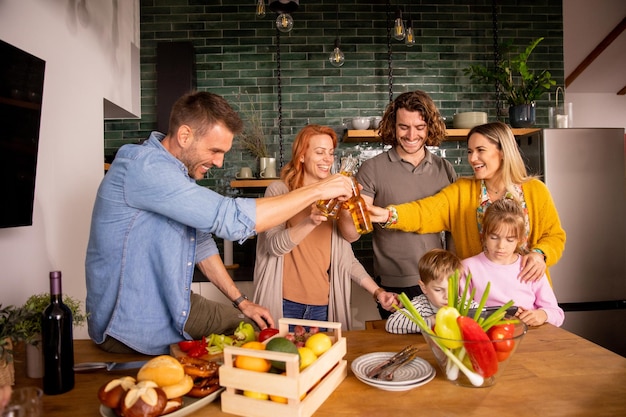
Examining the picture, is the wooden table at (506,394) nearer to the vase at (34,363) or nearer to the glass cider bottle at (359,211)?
the vase at (34,363)

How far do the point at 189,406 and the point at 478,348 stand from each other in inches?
25.2

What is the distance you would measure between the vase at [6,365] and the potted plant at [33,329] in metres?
0.04

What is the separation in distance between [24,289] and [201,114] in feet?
4.23

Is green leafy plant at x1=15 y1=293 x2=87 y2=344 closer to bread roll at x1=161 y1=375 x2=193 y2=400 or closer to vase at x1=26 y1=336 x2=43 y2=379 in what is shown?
vase at x1=26 y1=336 x2=43 y2=379

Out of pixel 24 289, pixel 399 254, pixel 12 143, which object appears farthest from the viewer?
pixel 399 254

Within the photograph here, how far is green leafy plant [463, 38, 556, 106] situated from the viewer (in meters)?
3.68

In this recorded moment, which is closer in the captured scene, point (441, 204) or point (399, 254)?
point (441, 204)

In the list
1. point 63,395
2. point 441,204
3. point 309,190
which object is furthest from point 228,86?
point 63,395

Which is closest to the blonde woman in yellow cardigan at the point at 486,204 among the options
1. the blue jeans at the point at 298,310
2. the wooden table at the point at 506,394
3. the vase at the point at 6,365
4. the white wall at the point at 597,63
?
the blue jeans at the point at 298,310

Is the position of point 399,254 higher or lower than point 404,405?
higher

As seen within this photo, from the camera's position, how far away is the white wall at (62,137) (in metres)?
2.03

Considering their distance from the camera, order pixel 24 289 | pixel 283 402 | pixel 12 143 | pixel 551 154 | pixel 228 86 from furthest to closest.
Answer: pixel 228 86 → pixel 551 154 → pixel 24 289 → pixel 12 143 → pixel 283 402

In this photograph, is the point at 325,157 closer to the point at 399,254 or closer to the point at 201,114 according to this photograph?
the point at 399,254

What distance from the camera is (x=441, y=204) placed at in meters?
2.13
